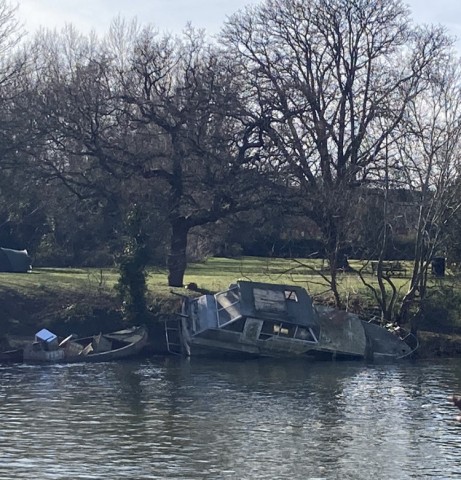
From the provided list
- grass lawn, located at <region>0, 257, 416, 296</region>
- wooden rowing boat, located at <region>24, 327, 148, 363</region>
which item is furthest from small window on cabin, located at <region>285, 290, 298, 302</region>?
wooden rowing boat, located at <region>24, 327, 148, 363</region>

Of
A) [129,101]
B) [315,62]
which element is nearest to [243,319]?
[129,101]

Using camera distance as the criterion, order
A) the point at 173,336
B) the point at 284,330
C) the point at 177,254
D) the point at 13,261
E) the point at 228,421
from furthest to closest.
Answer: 1. the point at 13,261
2. the point at 177,254
3. the point at 173,336
4. the point at 284,330
5. the point at 228,421

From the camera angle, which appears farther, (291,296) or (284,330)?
(291,296)

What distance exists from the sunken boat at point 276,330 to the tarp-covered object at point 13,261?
45.3 feet

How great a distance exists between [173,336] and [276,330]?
4604 mm

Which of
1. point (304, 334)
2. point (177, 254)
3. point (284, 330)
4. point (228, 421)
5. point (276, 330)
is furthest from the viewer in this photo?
point (177, 254)

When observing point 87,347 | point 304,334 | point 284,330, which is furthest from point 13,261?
point 304,334

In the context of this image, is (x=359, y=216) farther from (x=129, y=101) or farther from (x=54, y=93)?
(x=54, y=93)

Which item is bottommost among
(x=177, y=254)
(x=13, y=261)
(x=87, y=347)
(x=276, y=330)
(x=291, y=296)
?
(x=87, y=347)

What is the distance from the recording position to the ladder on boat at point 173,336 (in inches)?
1735

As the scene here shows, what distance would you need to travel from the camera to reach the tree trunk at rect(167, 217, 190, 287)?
50.5 m

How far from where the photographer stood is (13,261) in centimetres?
5478

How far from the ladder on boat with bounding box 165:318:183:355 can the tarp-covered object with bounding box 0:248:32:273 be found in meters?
12.0

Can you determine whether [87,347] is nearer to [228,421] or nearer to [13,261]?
[228,421]
